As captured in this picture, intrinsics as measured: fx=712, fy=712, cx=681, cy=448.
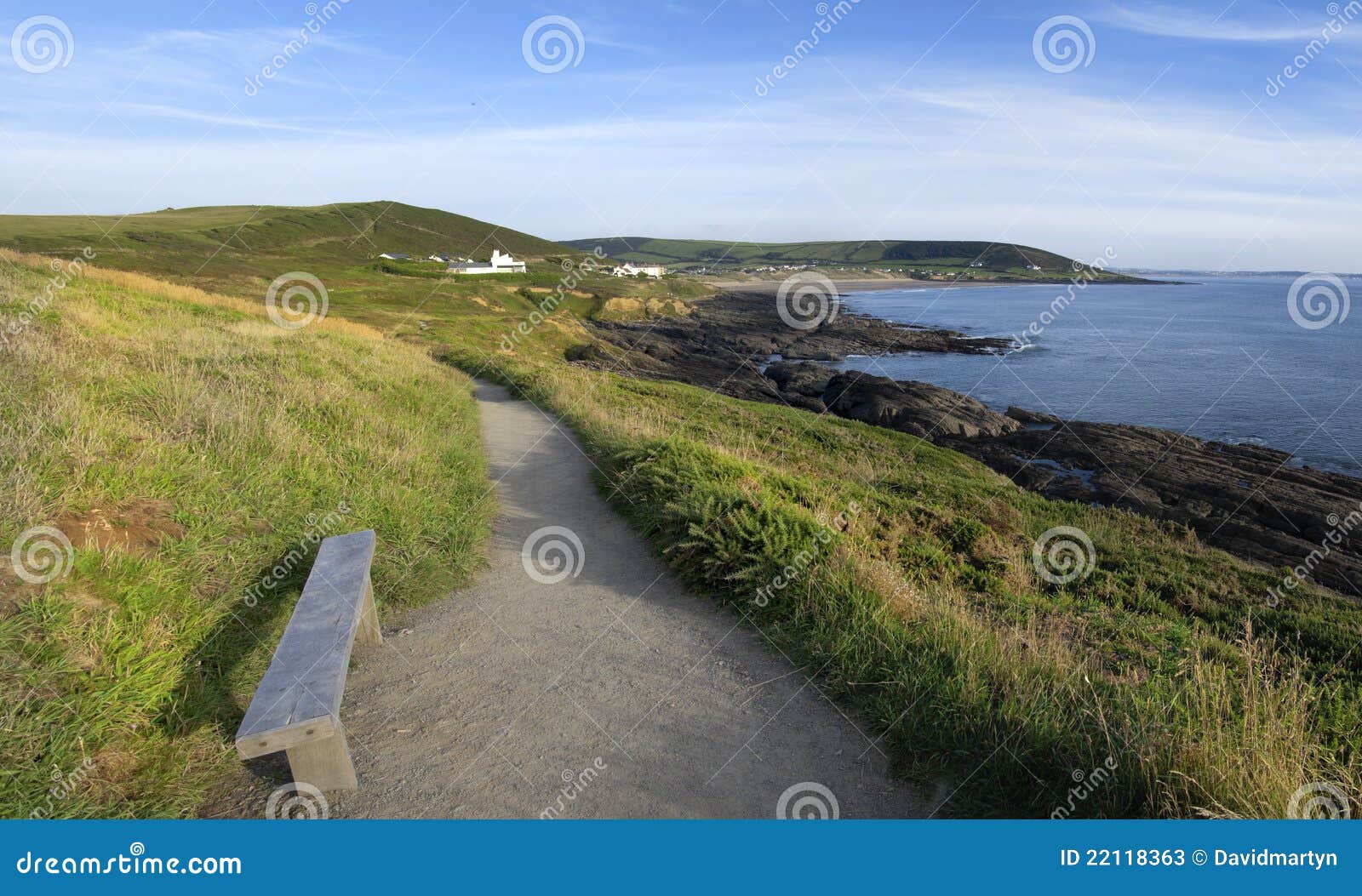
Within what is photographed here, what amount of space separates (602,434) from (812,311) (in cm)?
7645

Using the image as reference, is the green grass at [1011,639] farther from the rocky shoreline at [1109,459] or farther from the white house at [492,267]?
the white house at [492,267]

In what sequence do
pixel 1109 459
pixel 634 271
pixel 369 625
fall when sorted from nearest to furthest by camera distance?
pixel 369 625 < pixel 1109 459 < pixel 634 271

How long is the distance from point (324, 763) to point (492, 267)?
94220mm

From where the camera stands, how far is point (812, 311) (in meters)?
84.6

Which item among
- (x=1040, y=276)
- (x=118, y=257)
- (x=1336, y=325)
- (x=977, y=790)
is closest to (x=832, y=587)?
(x=977, y=790)

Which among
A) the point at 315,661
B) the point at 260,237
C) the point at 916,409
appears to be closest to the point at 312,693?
the point at 315,661

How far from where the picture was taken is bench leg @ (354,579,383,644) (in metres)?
5.32

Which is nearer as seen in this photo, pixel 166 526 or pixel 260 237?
pixel 166 526

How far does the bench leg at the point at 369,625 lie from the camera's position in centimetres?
532

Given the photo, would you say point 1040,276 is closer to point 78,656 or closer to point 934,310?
point 934,310

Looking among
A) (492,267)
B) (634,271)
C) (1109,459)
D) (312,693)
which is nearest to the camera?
(312,693)

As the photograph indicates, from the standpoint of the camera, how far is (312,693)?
143 inches

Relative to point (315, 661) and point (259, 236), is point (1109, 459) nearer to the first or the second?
point (315, 661)

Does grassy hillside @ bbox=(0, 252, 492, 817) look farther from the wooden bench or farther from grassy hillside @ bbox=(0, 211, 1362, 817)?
the wooden bench
